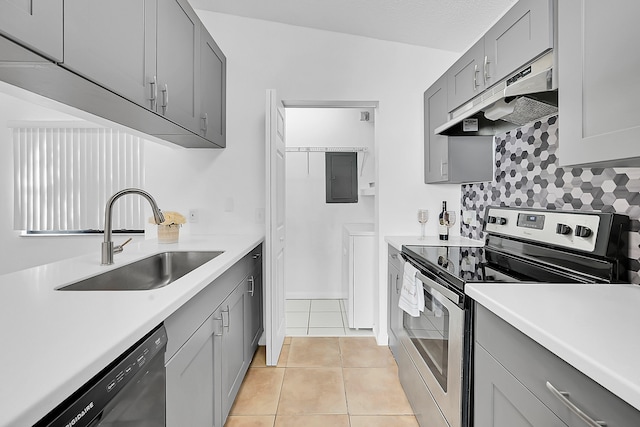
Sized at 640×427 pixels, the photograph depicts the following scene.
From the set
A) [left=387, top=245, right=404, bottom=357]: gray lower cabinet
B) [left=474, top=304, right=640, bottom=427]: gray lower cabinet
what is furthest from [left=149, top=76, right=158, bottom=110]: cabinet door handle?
[left=387, top=245, right=404, bottom=357]: gray lower cabinet

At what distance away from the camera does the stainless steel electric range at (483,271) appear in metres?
1.34

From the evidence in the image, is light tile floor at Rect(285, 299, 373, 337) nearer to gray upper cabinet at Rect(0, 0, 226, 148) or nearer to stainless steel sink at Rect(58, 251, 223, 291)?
stainless steel sink at Rect(58, 251, 223, 291)

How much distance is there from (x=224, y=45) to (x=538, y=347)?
2963 mm

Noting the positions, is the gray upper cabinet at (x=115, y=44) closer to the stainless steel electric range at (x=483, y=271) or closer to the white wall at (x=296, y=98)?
the white wall at (x=296, y=98)

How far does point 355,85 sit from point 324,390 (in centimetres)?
232

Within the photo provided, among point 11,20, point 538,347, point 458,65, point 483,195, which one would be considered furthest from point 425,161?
point 11,20

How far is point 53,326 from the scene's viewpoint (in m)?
0.86

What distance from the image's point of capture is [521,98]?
5.06 ft

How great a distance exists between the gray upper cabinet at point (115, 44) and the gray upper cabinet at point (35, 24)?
40 mm

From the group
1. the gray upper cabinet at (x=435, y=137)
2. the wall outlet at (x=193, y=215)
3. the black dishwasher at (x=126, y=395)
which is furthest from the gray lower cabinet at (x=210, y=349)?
the gray upper cabinet at (x=435, y=137)

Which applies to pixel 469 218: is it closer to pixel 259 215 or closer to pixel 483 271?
pixel 483 271

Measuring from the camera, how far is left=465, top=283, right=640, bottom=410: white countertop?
656mm

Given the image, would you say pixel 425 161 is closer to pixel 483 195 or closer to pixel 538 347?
pixel 483 195

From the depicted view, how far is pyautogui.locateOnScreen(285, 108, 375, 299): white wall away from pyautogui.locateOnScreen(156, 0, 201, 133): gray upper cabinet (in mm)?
2066
